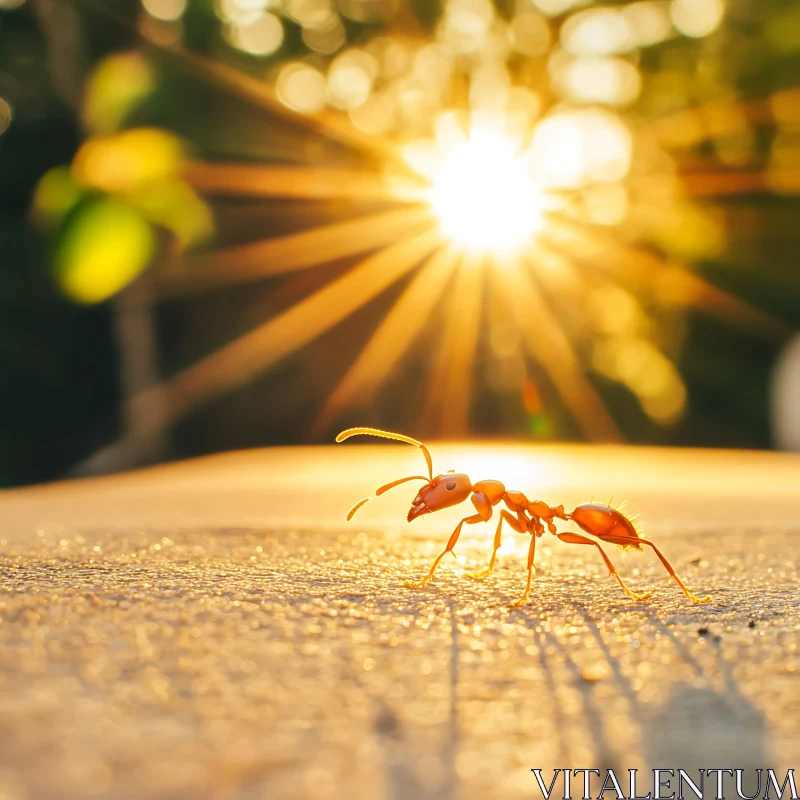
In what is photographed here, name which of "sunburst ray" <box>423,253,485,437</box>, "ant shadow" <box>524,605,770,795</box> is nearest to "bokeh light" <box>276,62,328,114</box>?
"sunburst ray" <box>423,253,485,437</box>

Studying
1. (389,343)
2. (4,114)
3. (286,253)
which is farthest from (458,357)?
(4,114)

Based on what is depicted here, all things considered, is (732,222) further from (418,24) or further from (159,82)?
(159,82)

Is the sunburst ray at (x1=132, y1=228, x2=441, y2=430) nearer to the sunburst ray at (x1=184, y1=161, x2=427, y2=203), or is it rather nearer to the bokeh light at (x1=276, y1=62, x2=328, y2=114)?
the sunburst ray at (x1=184, y1=161, x2=427, y2=203)

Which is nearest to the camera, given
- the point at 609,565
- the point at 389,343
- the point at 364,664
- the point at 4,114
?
the point at 364,664

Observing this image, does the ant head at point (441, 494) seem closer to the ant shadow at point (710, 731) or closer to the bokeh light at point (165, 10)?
the ant shadow at point (710, 731)

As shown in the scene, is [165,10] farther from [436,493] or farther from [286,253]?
[436,493]

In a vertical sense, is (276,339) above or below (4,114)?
below
